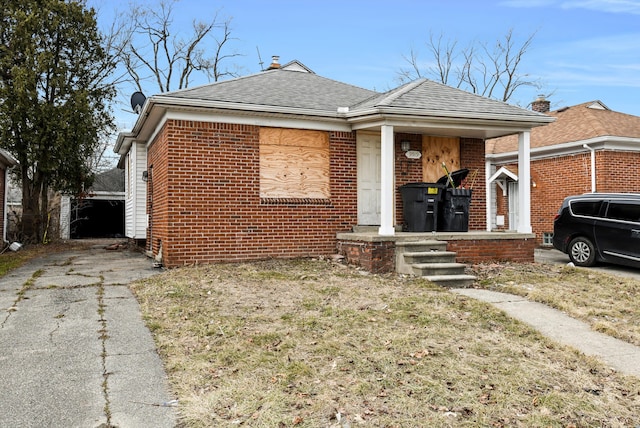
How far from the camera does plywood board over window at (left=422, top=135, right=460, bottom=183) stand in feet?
36.5

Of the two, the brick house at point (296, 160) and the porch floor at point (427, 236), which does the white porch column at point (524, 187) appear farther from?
the porch floor at point (427, 236)

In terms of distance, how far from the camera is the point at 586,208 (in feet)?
35.7

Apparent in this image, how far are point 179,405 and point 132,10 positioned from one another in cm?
2870

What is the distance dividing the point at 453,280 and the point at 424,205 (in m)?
2.60

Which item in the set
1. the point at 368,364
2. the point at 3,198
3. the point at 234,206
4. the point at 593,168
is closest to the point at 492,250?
the point at 234,206

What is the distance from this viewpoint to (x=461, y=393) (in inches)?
144

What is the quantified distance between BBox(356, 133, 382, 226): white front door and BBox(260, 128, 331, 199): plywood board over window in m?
0.77

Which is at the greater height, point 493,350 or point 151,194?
point 151,194

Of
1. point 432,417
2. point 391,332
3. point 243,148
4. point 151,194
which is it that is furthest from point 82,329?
point 151,194

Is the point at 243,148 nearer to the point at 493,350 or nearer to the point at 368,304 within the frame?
the point at 368,304

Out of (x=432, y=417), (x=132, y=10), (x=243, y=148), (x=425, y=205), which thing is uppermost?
(x=132, y=10)

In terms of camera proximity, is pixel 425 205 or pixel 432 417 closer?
pixel 432 417

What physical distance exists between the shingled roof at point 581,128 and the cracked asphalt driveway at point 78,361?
13.1 m

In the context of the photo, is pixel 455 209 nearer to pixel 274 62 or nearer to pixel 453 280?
pixel 453 280
